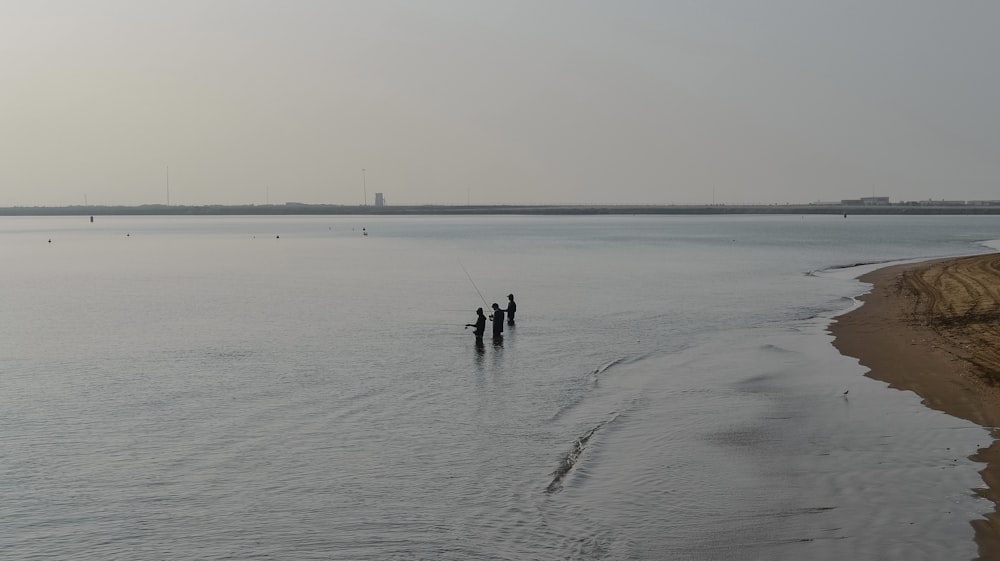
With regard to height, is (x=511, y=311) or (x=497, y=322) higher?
(x=497, y=322)

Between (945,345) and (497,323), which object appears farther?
(497,323)

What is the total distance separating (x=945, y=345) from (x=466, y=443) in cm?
1676

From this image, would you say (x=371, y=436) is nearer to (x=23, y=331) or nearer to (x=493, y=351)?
(x=493, y=351)

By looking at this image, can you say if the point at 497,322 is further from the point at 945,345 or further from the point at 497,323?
the point at 945,345

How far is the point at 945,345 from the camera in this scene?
29.2 meters

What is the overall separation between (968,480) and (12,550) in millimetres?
14650

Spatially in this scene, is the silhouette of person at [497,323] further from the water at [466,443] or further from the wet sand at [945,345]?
the wet sand at [945,345]

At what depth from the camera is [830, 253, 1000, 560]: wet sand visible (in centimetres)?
1970

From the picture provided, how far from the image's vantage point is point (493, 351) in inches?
1268

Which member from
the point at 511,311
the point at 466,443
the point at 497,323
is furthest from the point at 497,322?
the point at 466,443

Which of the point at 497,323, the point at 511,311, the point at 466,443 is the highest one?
the point at 497,323

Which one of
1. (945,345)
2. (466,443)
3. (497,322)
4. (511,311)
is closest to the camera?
(466,443)

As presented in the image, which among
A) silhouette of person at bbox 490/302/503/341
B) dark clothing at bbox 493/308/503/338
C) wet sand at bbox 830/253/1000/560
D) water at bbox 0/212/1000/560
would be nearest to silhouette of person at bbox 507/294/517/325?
water at bbox 0/212/1000/560

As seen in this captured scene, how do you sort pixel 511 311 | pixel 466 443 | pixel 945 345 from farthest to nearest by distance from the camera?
pixel 511 311, pixel 945 345, pixel 466 443
